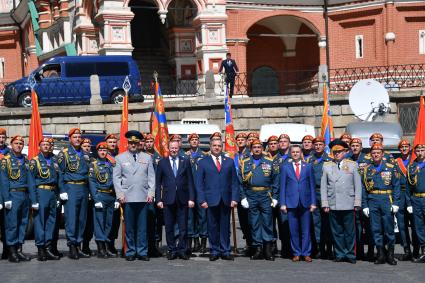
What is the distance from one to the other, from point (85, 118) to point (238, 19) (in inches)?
434

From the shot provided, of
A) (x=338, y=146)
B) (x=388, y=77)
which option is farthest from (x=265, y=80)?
(x=338, y=146)

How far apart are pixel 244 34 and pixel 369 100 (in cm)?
1511

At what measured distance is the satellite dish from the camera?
80.8 feet

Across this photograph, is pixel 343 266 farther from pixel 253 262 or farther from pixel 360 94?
pixel 360 94

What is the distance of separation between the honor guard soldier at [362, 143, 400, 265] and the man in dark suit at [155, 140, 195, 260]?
2.70 m

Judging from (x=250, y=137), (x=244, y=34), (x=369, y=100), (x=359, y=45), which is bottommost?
(x=250, y=137)

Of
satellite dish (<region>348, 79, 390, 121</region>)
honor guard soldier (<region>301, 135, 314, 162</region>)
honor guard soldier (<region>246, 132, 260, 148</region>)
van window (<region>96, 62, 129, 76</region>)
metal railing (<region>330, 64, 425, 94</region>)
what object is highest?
van window (<region>96, 62, 129, 76</region>)

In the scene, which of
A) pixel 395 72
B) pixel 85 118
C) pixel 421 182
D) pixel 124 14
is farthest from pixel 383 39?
pixel 421 182

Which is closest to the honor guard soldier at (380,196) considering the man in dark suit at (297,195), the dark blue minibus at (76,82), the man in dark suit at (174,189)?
the man in dark suit at (297,195)

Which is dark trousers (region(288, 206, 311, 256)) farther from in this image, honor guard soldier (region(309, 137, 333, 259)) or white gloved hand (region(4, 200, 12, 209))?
white gloved hand (region(4, 200, 12, 209))

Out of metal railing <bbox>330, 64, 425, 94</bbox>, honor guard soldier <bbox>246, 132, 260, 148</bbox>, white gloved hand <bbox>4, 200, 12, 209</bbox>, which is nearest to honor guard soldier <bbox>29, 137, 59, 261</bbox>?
white gloved hand <bbox>4, 200, 12, 209</bbox>

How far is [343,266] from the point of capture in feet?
48.7

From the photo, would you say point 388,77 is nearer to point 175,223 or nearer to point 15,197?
point 175,223

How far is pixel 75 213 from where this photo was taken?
1575 centimetres
